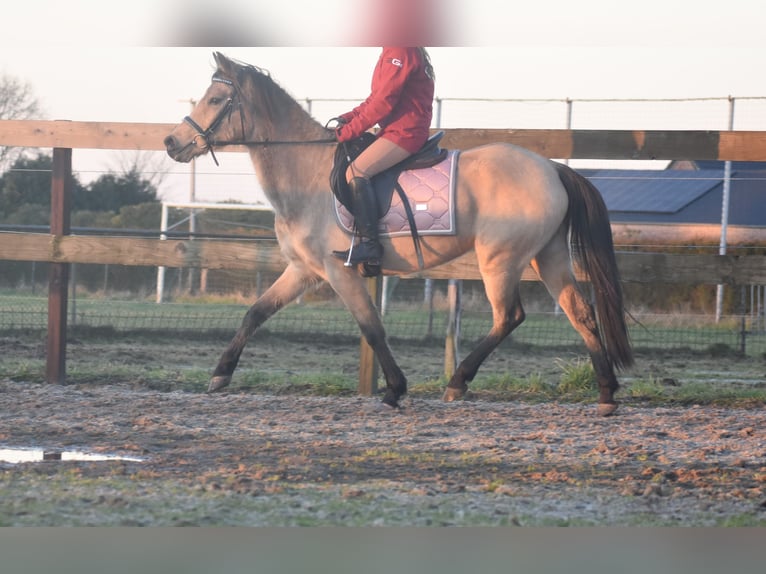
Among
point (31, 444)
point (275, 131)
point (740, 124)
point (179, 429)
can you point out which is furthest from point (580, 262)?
point (740, 124)

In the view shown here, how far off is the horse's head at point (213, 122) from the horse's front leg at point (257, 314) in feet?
2.73

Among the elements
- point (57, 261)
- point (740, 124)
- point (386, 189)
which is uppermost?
point (740, 124)

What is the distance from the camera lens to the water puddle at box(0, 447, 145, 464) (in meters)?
3.71

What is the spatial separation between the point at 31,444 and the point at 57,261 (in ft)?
7.90

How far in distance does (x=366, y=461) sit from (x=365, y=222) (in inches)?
69.0

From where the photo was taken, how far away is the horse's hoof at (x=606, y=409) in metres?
5.20

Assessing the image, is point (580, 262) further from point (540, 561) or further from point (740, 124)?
point (740, 124)

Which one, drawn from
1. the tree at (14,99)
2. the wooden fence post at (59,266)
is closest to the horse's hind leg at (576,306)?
the wooden fence post at (59,266)

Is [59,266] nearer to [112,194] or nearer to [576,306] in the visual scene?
[576,306]

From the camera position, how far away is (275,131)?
18.1 feet

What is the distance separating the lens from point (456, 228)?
17.0 ft

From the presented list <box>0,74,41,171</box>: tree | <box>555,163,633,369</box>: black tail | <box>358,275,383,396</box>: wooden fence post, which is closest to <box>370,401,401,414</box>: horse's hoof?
<box>358,275,383,396</box>: wooden fence post

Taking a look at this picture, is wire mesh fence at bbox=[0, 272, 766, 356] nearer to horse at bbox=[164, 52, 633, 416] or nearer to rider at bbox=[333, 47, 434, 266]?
horse at bbox=[164, 52, 633, 416]

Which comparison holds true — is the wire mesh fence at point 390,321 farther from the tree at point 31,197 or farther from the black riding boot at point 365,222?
the black riding boot at point 365,222
